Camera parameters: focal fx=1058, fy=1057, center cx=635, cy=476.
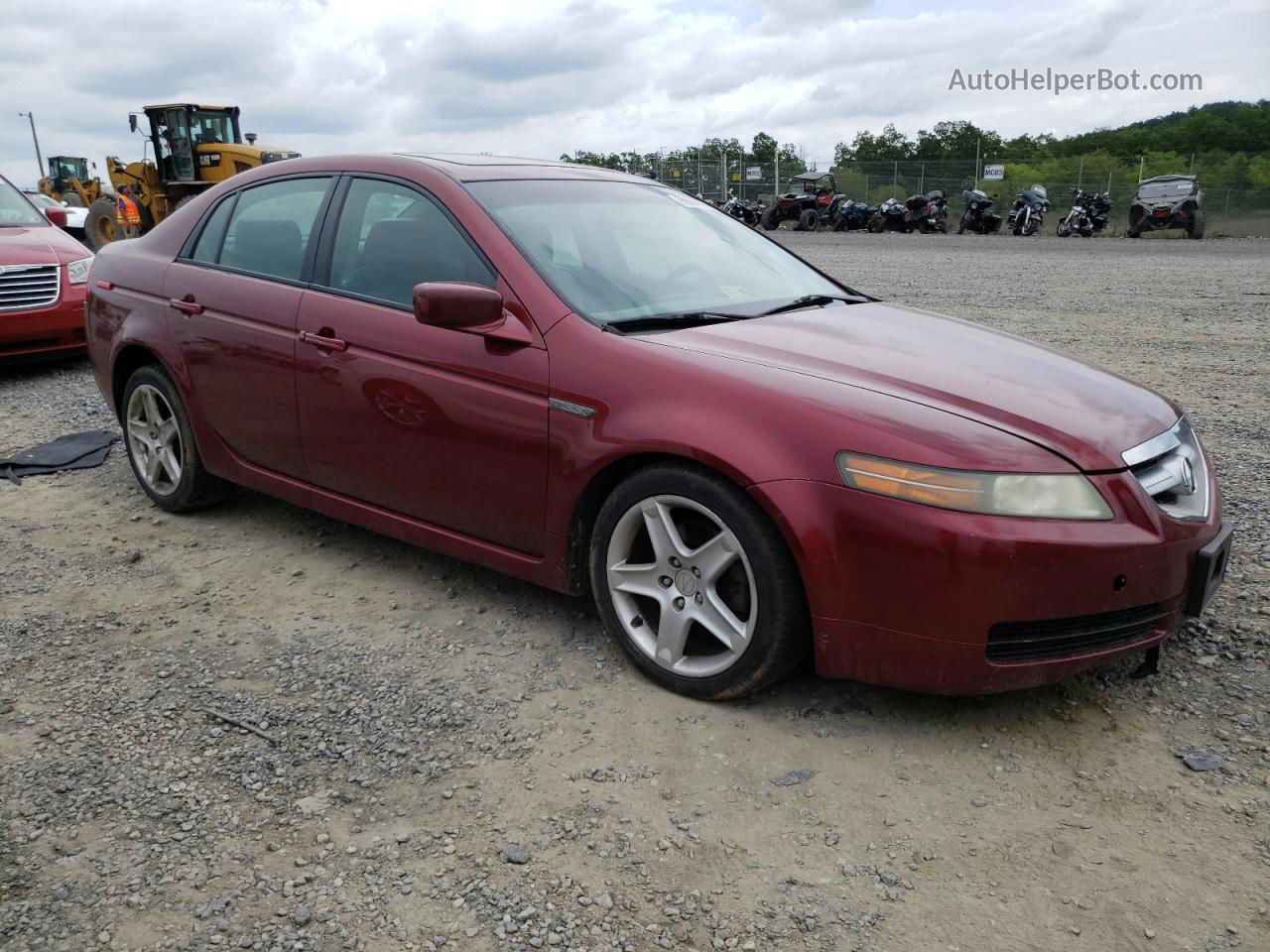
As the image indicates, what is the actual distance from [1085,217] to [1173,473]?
1004 inches

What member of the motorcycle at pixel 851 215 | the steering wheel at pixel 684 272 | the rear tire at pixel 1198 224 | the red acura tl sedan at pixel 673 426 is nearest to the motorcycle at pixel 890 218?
the motorcycle at pixel 851 215

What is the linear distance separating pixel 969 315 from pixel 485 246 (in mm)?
8031

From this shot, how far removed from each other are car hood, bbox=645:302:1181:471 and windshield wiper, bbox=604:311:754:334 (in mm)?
62

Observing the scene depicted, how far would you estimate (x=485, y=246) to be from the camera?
11.4 feet

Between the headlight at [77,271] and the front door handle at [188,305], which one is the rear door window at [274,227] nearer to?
the front door handle at [188,305]

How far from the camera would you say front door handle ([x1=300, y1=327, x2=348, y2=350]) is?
3727 mm

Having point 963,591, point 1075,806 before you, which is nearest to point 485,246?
point 963,591

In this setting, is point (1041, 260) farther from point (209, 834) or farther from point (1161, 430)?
point (209, 834)

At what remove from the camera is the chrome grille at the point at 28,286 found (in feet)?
25.4

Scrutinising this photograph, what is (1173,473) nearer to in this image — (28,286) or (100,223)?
(28,286)

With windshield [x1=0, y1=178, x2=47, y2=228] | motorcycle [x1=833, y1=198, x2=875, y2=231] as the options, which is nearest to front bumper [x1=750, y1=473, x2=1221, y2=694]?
windshield [x1=0, y1=178, x2=47, y2=228]

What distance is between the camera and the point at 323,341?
3.78m

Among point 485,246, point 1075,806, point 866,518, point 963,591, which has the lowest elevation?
point 1075,806

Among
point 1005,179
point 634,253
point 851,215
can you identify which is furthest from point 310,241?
point 1005,179
